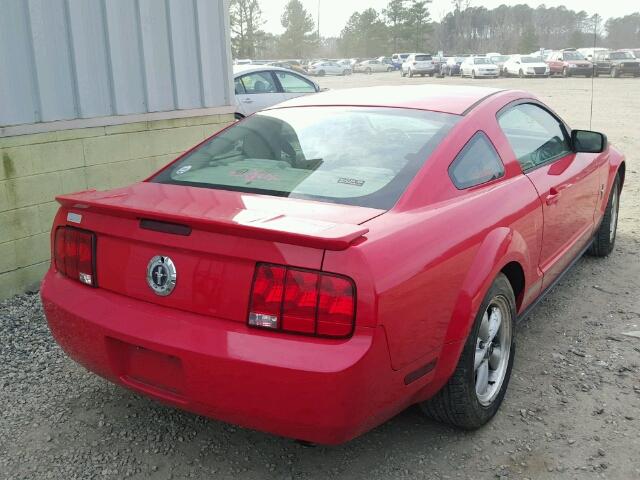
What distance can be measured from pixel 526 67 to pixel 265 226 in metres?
40.6

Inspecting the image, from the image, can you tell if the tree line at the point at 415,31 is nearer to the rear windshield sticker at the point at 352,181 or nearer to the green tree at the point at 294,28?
the green tree at the point at 294,28

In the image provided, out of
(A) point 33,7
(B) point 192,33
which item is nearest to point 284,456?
(A) point 33,7

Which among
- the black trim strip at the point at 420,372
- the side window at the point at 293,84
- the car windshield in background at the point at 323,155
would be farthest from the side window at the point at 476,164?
the side window at the point at 293,84

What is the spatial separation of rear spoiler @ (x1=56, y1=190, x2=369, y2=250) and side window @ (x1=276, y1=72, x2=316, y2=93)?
893cm

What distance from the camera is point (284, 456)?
9.07ft

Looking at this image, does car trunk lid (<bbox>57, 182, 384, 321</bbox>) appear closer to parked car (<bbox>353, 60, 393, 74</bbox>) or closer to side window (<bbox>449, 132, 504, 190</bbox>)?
side window (<bbox>449, 132, 504, 190</bbox>)

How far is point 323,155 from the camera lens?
3.01m

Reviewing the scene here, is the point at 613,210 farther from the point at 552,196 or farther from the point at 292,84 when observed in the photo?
the point at 292,84

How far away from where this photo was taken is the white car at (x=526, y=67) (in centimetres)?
3875

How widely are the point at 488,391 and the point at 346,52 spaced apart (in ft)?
338

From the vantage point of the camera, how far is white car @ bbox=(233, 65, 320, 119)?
10.4 metres

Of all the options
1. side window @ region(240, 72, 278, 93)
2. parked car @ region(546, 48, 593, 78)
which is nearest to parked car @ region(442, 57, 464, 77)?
parked car @ region(546, 48, 593, 78)

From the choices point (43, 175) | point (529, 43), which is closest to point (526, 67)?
point (43, 175)

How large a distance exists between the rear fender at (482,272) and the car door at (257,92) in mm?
7668
